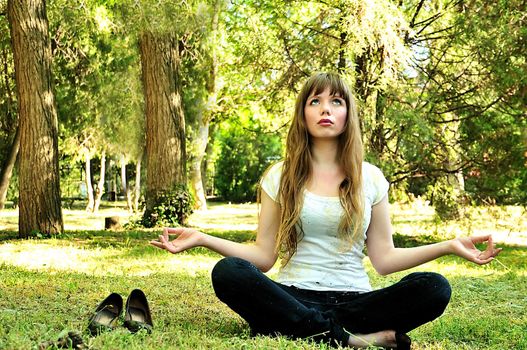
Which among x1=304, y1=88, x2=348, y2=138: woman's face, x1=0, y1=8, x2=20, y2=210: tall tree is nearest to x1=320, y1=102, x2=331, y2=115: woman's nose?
x1=304, y1=88, x2=348, y2=138: woman's face

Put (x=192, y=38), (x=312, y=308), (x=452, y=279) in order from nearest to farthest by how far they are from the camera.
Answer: (x=312, y=308) < (x=452, y=279) < (x=192, y=38)

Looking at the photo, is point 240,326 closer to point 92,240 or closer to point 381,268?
point 381,268

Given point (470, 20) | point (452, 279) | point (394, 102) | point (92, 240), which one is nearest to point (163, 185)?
point (92, 240)

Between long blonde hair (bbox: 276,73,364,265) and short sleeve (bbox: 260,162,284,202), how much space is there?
2.3 inches

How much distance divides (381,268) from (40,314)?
197cm

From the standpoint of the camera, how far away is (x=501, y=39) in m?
9.43

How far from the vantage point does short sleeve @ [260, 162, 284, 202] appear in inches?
151

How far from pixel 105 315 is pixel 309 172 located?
4.30 feet

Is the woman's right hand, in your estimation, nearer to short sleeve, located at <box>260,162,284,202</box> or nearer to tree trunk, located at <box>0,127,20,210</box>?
short sleeve, located at <box>260,162,284,202</box>

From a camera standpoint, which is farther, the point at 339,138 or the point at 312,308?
the point at 339,138

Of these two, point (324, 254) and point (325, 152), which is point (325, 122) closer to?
point (325, 152)

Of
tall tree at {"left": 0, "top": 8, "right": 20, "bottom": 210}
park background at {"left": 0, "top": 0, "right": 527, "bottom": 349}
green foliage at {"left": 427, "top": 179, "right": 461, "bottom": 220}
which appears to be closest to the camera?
park background at {"left": 0, "top": 0, "right": 527, "bottom": 349}

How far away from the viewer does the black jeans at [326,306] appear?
3400 millimetres

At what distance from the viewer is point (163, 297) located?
16.9ft
